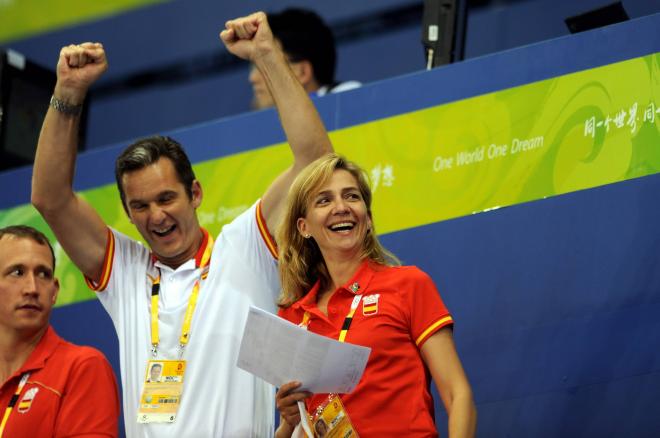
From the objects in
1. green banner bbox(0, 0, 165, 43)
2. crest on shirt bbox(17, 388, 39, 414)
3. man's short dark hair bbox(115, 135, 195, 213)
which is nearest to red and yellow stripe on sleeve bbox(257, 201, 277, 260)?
man's short dark hair bbox(115, 135, 195, 213)

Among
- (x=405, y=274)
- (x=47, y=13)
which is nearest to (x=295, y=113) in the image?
(x=405, y=274)

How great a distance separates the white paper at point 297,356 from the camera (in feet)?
7.48

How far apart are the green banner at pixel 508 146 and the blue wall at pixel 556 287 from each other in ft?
0.13

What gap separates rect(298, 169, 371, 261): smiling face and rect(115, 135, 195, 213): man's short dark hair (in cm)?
45

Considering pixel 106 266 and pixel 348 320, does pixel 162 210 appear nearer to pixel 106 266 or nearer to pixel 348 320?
pixel 106 266

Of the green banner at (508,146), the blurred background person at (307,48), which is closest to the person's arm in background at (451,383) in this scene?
→ the green banner at (508,146)

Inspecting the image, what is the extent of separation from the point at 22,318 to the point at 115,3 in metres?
4.15

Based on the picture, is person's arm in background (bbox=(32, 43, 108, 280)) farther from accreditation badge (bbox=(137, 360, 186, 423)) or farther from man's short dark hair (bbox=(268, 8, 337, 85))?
man's short dark hair (bbox=(268, 8, 337, 85))

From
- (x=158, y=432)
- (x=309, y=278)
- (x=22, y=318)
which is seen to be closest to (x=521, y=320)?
(x=309, y=278)

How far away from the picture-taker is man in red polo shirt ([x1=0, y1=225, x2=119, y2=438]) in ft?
8.91

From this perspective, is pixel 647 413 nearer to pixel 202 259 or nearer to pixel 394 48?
pixel 202 259

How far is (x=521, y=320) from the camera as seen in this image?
3283mm

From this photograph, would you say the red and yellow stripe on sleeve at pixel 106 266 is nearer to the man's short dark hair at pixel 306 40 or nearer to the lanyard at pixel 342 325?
the lanyard at pixel 342 325

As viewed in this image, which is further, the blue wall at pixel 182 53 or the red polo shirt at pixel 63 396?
the blue wall at pixel 182 53
